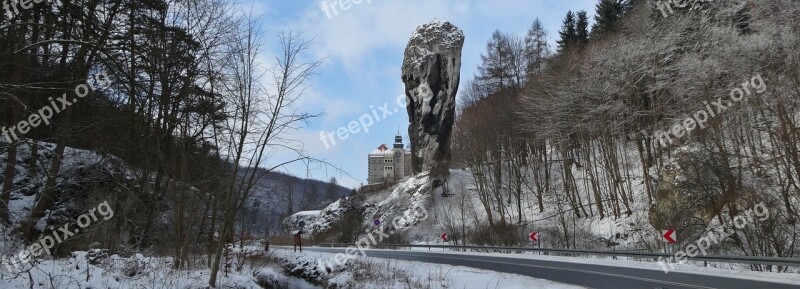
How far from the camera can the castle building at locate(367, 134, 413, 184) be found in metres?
100

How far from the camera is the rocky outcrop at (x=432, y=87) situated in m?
56.1

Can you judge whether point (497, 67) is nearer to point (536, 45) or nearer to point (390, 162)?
point (536, 45)

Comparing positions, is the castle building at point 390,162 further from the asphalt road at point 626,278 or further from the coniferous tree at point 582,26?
the asphalt road at point 626,278

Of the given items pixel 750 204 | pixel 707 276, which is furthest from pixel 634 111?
pixel 707 276

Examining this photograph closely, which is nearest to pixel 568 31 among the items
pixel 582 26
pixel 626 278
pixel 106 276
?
pixel 582 26

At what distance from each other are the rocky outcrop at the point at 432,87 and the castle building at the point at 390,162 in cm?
3971

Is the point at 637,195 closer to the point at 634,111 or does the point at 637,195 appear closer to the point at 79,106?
the point at 634,111

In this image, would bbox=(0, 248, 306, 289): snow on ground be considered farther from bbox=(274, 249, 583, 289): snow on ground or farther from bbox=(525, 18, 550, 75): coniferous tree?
bbox=(525, 18, 550, 75): coniferous tree

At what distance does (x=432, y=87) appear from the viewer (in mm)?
56750

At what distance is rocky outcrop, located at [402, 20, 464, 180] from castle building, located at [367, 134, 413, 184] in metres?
39.7

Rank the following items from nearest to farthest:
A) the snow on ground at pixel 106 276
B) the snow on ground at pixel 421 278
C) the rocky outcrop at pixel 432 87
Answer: the snow on ground at pixel 106 276
the snow on ground at pixel 421 278
the rocky outcrop at pixel 432 87

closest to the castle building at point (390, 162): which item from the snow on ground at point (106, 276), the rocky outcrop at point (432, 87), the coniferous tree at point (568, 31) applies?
the rocky outcrop at point (432, 87)

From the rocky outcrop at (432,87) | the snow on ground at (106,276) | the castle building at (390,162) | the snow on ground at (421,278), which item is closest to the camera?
the snow on ground at (106,276)

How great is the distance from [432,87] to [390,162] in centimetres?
5550
